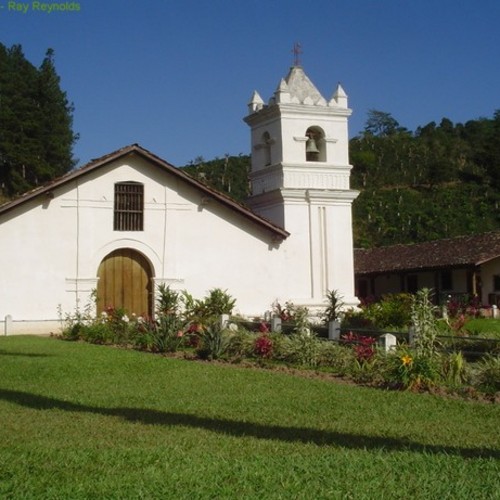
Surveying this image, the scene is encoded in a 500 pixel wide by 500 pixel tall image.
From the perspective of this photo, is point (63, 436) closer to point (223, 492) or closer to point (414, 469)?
point (223, 492)

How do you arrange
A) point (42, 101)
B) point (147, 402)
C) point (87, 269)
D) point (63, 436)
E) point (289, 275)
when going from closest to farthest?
point (63, 436)
point (147, 402)
point (87, 269)
point (289, 275)
point (42, 101)

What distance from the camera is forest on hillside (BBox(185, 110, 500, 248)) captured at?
213ft

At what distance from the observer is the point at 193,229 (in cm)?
2467

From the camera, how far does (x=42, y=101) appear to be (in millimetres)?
54875

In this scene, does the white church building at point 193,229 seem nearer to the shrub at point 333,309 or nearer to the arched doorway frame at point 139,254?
the arched doorway frame at point 139,254

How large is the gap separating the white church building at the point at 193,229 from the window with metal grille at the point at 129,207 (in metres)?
0.03

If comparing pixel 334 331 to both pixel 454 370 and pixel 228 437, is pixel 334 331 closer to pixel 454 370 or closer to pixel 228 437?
pixel 454 370

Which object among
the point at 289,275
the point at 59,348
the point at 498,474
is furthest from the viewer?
the point at 289,275

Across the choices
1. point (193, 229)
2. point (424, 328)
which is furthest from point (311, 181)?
point (424, 328)

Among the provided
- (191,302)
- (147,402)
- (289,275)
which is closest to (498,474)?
(147,402)

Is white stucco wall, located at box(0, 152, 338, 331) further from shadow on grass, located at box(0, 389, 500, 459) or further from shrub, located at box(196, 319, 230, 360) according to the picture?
shadow on grass, located at box(0, 389, 500, 459)

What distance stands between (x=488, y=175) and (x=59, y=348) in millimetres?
65528

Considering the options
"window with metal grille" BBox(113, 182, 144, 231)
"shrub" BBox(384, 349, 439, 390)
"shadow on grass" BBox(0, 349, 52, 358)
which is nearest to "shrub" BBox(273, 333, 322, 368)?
"shrub" BBox(384, 349, 439, 390)

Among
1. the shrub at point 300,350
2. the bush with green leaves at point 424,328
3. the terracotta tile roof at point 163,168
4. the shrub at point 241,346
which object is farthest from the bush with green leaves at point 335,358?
the terracotta tile roof at point 163,168
